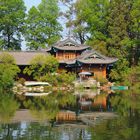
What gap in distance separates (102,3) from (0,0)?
1457 centimetres

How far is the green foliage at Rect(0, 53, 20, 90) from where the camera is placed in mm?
36844

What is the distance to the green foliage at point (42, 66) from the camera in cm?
4222

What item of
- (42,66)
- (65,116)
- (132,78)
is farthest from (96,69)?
(65,116)

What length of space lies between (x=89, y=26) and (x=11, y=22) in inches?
435

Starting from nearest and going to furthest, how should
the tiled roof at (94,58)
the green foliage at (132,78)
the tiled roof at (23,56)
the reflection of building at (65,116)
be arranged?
the reflection of building at (65,116)
the green foliage at (132,78)
the tiled roof at (94,58)
the tiled roof at (23,56)

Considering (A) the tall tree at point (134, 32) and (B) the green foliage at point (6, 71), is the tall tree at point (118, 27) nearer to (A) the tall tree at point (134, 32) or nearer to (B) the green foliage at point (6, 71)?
(A) the tall tree at point (134, 32)

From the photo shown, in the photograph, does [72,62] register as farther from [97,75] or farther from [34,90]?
[34,90]

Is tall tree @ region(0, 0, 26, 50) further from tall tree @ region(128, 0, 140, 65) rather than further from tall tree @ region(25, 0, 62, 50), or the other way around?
tall tree @ region(128, 0, 140, 65)

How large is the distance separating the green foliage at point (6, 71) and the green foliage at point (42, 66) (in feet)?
8.12

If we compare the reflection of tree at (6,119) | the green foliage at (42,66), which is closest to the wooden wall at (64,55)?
the green foliage at (42,66)

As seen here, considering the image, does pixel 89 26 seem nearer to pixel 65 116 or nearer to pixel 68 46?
pixel 68 46

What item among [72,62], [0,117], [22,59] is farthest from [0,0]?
[0,117]

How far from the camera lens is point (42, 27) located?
5609 centimetres

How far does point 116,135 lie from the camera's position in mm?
13508
